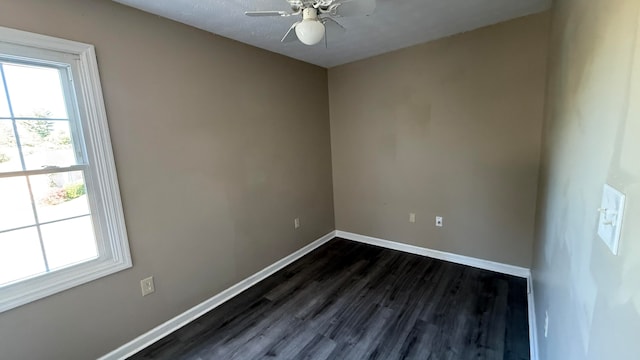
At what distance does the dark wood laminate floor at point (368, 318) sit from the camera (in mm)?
1917

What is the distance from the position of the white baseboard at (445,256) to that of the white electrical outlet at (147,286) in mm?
2482

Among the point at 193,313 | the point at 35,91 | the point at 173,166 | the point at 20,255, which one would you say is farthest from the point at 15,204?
the point at 193,313

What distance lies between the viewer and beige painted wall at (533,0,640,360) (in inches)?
22.9

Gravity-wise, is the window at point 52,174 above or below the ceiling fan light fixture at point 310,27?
below

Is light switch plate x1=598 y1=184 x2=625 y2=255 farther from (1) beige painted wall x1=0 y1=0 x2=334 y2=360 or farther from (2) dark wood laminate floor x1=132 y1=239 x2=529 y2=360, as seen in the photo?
(1) beige painted wall x1=0 y1=0 x2=334 y2=360

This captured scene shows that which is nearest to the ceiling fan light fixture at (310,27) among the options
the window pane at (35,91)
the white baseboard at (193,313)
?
the window pane at (35,91)

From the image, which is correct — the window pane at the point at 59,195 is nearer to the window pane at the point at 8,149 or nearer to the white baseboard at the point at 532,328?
the window pane at the point at 8,149

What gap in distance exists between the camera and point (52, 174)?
1.64m

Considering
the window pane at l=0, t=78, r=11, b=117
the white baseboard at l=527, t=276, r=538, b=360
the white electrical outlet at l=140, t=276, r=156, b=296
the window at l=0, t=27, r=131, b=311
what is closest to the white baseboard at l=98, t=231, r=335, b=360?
the white electrical outlet at l=140, t=276, r=156, b=296

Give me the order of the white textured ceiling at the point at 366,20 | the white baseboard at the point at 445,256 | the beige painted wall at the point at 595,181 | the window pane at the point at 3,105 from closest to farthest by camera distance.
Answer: the beige painted wall at the point at 595,181 < the window pane at the point at 3,105 < the white textured ceiling at the point at 366,20 < the white baseboard at the point at 445,256

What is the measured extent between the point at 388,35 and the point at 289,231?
235 centimetres

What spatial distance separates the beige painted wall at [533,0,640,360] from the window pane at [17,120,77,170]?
8.22 ft

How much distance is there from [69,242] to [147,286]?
593mm

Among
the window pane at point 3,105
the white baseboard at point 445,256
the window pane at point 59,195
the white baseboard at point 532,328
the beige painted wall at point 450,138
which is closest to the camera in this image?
the window pane at point 3,105
